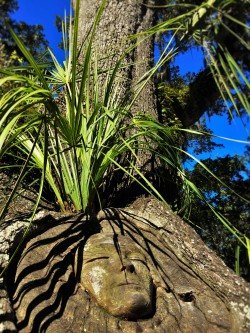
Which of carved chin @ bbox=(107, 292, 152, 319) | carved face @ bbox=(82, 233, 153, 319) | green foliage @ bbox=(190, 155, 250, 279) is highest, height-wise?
green foliage @ bbox=(190, 155, 250, 279)

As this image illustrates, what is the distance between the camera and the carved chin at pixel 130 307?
1441mm

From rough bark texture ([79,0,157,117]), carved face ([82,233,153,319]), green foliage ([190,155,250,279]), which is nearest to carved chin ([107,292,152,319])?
carved face ([82,233,153,319])

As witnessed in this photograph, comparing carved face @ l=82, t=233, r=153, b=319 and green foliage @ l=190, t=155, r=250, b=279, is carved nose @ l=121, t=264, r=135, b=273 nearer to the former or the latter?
carved face @ l=82, t=233, r=153, b=319

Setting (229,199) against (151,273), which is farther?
(229,199)

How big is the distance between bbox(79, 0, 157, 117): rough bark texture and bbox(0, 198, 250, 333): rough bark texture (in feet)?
3.57

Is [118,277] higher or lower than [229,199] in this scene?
lower

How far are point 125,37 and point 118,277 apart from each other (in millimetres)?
1978

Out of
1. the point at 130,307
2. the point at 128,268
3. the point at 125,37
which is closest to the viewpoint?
the point at 130,307

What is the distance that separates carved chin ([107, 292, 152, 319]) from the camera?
4.73 ft

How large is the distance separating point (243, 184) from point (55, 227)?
157 inches

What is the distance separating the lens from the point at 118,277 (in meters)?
1.53

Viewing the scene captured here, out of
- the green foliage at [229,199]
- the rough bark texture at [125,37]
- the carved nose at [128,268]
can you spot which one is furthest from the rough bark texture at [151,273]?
the green foliage at [229,199]

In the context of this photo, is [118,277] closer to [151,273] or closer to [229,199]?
[151,273]

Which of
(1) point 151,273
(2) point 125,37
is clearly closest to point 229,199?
(2) point 125,37
